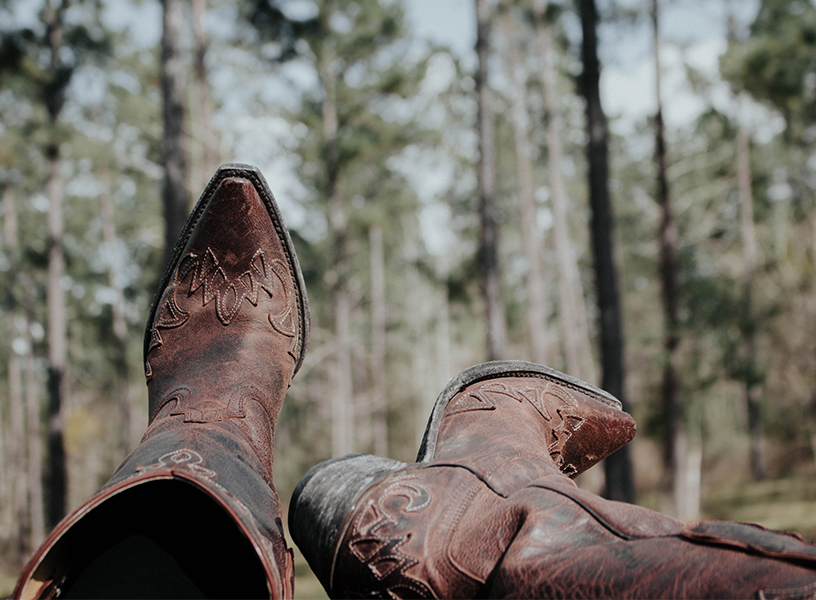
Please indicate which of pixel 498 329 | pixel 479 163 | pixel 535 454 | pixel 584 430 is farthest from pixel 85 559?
pixel 479 163

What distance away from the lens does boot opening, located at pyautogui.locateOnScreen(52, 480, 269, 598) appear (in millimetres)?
1069

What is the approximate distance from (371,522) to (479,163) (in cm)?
957

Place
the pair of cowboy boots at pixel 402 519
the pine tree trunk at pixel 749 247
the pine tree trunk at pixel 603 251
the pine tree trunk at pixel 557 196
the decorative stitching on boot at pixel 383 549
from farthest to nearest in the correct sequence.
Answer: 1. the pine tree trunk at pixel 749 247
2. the pine tree trunk at pixel 557 196
3. the pine tree trunk at pixel 603 251
4. the decorative stitching on boot at pixel 383 549
5. the pair of cowboy boots at pixel 402 519

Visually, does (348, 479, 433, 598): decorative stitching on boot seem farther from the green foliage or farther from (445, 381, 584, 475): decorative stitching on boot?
the green foliage

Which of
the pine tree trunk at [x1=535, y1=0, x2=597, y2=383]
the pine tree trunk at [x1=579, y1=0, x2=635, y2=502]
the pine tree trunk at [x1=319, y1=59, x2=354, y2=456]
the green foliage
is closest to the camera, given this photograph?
the pine tree trunk at [x1=579, y1=0, x2=635, y2=502]

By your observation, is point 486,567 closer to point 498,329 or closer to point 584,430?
point 584,430

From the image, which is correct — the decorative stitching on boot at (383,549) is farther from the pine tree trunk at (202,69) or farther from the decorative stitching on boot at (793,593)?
the pine tree trunk at (202,69)

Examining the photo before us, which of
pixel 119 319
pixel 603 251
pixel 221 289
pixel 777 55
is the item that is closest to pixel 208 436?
pixel 221 289

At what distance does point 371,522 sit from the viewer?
999 mm

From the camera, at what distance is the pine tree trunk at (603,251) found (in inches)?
304

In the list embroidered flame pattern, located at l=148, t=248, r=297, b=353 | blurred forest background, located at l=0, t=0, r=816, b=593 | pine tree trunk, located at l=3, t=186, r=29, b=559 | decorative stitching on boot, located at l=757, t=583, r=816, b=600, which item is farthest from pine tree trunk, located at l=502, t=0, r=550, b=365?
pine tree trunk, located at l=3, t=186, r=29, b=559

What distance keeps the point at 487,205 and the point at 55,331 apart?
8.97 meters

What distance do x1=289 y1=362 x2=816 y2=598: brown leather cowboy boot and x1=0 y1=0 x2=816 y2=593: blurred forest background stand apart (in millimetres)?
5238

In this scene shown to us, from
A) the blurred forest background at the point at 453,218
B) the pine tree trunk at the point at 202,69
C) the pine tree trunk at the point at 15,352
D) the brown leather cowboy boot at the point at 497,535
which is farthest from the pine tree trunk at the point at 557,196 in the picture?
the pine tree trunk at the point at 15,352
